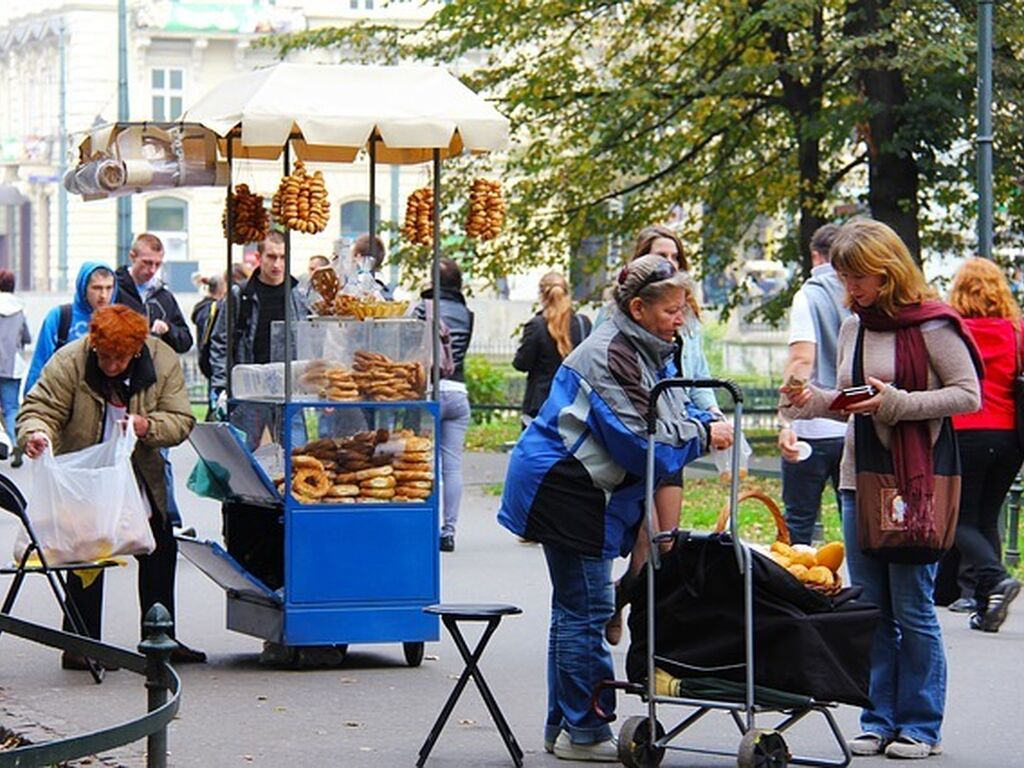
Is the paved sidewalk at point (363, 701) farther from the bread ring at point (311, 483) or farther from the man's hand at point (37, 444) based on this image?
the man's hand at point (37, 444)

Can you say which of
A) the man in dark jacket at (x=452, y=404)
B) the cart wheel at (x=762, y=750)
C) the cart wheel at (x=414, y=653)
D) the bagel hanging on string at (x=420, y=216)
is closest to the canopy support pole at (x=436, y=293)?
the bagel hanging on string at (x=420, y=216)

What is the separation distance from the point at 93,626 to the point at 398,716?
1.86 metres

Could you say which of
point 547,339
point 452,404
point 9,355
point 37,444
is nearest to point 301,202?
point 37,444

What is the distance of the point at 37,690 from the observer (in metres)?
9.57

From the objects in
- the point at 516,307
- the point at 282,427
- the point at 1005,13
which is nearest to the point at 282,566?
the point at 282,427

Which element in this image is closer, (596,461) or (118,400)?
(596,461)

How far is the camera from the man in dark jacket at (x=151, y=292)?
13.7 m

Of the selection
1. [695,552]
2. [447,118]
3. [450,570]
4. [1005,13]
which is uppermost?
[1005,13]

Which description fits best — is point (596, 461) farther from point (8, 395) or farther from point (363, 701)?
point (8, 395)

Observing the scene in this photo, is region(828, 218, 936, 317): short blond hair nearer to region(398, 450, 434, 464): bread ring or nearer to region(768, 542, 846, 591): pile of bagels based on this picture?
region(768, 542, 846, 591): pile of bagels

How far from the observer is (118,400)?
10.0 metres

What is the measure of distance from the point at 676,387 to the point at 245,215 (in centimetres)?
398

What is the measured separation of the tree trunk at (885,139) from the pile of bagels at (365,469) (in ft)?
39.0

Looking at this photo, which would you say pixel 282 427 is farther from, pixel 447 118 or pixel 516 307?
pixel 516 307
